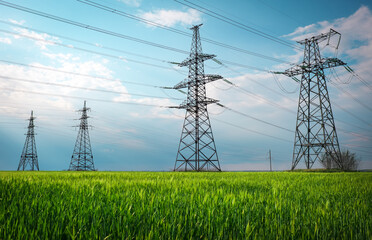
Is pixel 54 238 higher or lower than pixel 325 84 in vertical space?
lower

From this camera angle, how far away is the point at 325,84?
2716 cm

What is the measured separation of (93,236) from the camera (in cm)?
177

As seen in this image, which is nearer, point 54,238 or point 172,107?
point 54,238

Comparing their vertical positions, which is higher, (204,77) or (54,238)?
(204,77)

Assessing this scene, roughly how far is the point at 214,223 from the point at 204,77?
84.1ft

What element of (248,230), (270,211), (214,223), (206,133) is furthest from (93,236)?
(206,133)

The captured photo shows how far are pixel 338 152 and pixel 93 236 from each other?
30853 mm

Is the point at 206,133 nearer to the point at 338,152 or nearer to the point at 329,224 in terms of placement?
the point at 338,152

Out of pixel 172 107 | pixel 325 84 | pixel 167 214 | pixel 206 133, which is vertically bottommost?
pixel 167 214

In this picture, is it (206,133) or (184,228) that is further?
(206,133)

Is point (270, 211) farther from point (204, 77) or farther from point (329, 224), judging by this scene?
point (204, 77)

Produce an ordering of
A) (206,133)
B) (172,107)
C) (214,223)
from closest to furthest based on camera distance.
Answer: (214,223) < (206,133) < (172,107)

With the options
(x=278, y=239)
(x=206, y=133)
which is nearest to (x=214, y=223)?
(x=278, y=239)

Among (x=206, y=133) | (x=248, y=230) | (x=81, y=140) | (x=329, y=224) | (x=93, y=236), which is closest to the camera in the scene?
(x=93, y=236)
